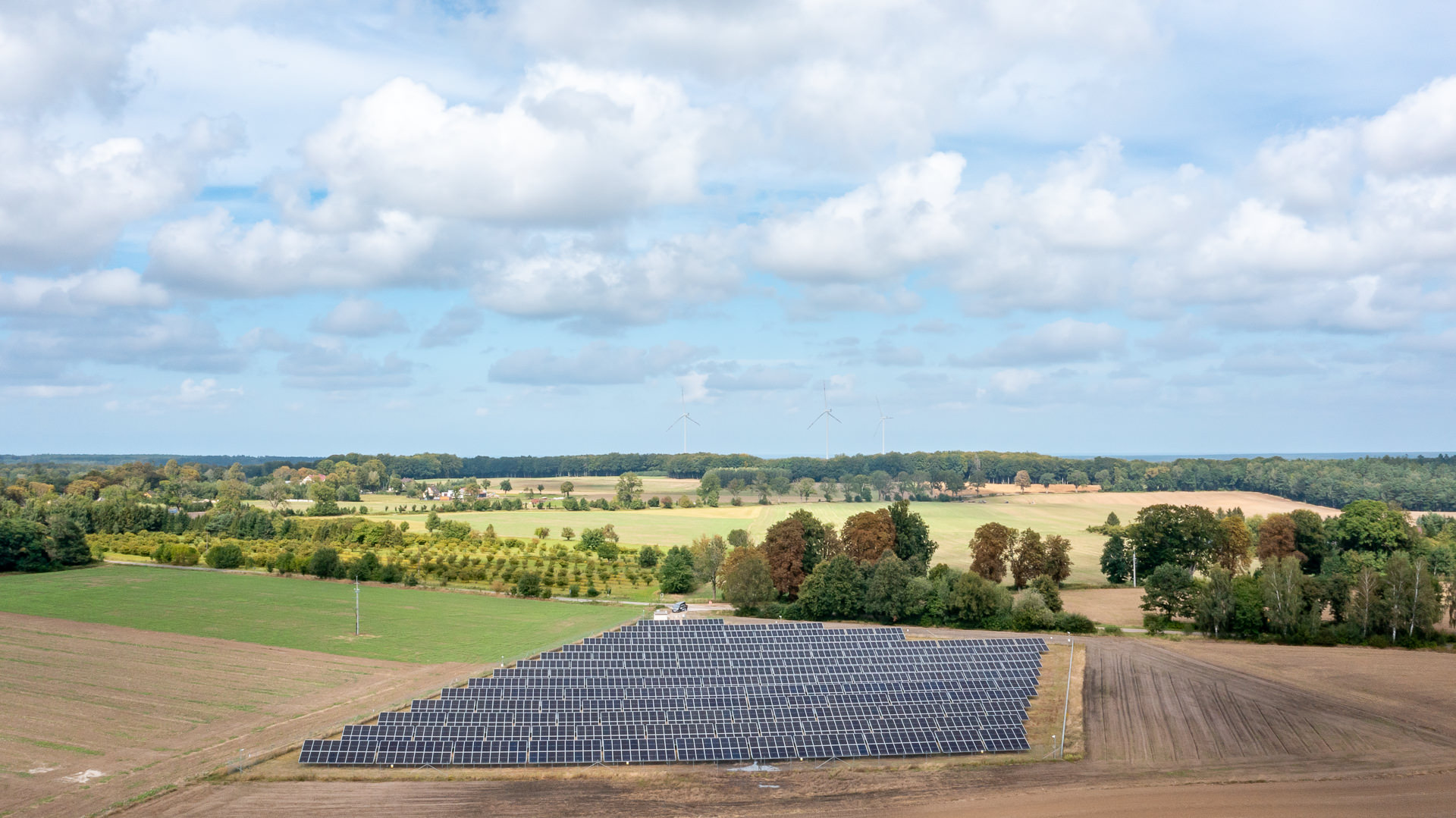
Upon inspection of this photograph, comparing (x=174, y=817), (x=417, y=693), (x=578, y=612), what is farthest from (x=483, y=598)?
(x=174, y=817)

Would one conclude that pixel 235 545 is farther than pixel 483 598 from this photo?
Yes

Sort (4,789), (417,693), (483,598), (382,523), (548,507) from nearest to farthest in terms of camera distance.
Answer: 1. (4,789)
2. (417,693)
3. (483,598)
4. (382,523)
5. (548,507)

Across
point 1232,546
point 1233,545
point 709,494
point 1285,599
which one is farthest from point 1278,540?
point 709,494

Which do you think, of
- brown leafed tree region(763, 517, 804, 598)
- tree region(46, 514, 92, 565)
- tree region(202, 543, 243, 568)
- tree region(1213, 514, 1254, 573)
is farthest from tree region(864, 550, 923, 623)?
tree region(46, 514, 92, 565)

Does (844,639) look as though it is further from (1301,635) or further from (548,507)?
(548,507)

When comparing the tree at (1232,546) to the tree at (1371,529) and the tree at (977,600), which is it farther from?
the tree at (977,600)

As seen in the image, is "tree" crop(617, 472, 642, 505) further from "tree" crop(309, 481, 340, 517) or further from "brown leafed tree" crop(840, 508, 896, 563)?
"brown leafed tree" crop(840, 508, 896, 563)

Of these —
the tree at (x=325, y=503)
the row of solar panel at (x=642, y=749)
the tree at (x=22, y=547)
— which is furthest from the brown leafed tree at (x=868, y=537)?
the tree at (x=325, y=503)
